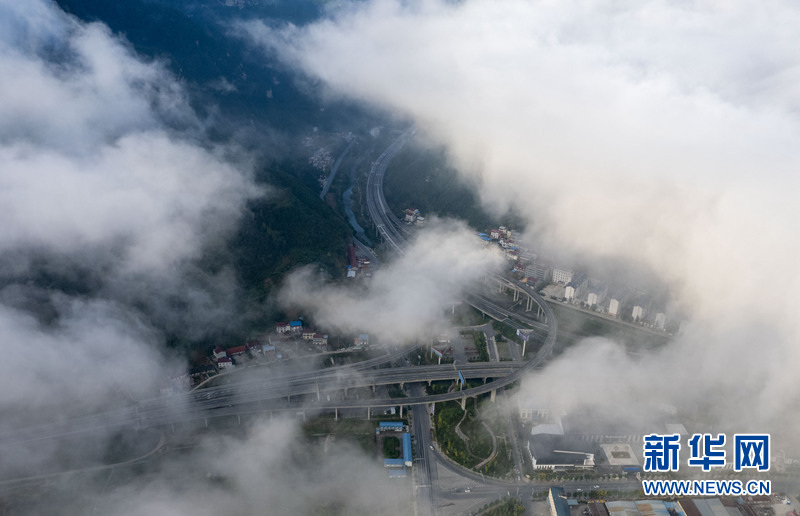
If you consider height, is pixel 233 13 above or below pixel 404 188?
above

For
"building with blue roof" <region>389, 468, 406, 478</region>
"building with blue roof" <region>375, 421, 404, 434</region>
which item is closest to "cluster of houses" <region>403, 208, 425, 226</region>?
"building with blue roof" <region>375, 421, 404, 434</region>

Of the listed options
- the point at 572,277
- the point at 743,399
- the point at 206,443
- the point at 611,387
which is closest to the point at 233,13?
the point at 572,277

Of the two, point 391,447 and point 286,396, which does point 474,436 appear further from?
point 286,396

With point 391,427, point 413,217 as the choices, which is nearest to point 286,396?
point 391,427

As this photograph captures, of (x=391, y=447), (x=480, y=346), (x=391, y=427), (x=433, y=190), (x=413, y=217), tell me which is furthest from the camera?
(x=433, y=190)

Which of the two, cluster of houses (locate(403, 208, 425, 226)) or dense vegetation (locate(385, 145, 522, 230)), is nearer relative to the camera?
dense vegetation (locate(385, 145, 522, 230))

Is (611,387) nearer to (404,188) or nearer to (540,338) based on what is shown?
(540,338)

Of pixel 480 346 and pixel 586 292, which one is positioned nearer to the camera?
pixel 480 346

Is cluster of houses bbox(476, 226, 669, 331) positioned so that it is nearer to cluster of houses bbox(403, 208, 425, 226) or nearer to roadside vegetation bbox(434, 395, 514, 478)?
cluster of houses bbox(403, 208, 425, 226)
